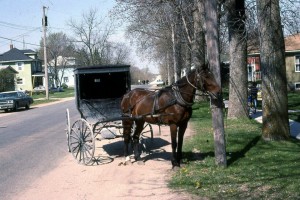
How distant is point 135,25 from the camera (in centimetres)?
3450

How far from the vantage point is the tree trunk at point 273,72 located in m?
10.7

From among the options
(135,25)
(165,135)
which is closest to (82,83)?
(165,135)

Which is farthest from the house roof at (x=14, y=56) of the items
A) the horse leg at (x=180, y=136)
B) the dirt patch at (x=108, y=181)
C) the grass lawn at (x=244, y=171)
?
the horse leg at (x=180, y=136)

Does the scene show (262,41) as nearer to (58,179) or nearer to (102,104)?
(102,104)

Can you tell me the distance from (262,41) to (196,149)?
342cm

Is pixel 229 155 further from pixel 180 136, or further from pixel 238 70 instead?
pixel 238 70

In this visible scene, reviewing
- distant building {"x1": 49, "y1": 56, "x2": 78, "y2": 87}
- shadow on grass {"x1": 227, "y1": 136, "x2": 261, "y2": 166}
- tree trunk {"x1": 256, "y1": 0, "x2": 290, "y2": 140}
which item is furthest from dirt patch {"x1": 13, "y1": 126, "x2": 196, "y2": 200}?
distant building {"x1": 49, "y1": 56, "x2": 78, "y2": 87}

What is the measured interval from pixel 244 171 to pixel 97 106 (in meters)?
5.46

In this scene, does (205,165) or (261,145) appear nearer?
(205,165)

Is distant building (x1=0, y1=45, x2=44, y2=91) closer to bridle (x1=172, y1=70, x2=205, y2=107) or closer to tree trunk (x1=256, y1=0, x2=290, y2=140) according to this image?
tree trunk (x1=256, y1=0, x2=290, y2=140)

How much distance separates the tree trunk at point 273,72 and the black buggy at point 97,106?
129 inches

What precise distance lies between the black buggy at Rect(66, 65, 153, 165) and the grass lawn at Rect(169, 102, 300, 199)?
221 centimetres

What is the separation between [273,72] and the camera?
10797 mm

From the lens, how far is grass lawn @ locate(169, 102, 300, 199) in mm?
6641
